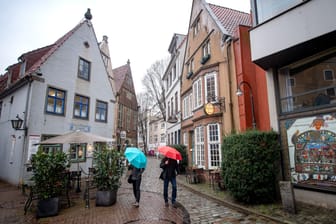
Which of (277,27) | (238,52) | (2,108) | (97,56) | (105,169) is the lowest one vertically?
(105,169)

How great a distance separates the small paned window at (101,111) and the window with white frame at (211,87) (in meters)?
9.44

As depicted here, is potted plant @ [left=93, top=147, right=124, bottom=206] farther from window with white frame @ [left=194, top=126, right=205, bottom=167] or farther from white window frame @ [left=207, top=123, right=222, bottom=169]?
window with white frame @ [left=194, top=126, right=205, bottom=167]

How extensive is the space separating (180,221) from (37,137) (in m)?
10.2

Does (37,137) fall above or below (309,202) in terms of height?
above

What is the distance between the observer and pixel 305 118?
253 inches

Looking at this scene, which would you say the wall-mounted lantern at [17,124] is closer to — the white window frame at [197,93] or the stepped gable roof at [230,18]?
the white window frame at [197,93]

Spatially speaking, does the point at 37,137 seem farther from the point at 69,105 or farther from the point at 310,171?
the point at 310,171

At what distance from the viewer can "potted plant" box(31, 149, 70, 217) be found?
5.82 metres

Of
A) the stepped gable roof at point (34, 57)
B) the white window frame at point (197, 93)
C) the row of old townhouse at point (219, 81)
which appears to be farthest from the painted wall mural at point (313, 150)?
the stepped gable roof at point (34, 57)

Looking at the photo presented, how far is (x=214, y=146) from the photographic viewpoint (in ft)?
35.8

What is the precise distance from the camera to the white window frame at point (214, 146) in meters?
10.7

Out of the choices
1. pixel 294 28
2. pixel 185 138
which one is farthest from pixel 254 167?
pixel 185 138

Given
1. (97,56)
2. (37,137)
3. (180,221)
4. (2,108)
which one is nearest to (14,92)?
(2,108)

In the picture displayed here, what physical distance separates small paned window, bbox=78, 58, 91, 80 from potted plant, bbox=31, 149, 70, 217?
32.1 feet
